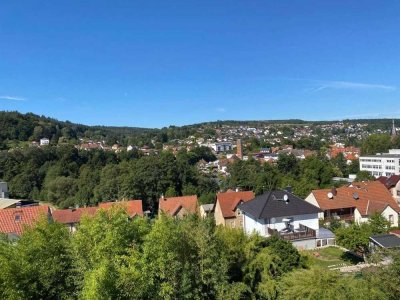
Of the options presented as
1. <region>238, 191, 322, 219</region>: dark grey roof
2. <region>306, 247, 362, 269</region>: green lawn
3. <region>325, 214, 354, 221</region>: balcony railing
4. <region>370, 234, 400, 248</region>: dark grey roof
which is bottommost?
<region>306, 247, 362, 269</region>: green lawn

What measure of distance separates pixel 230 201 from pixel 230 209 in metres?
1.09

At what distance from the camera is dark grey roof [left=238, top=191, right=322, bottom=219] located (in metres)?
32.0

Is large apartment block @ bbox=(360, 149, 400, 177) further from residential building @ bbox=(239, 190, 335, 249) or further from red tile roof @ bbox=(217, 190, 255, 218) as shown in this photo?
residential building @ bbox=(239, 190, 335, 249)

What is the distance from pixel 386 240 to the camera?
25.6 meters

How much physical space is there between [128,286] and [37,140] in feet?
430

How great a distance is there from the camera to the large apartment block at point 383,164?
77375 mm

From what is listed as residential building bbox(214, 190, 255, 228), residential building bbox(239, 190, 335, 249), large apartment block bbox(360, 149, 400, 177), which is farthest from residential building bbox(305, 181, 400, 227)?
large apartment block bbox(360, 149, 400, 177)

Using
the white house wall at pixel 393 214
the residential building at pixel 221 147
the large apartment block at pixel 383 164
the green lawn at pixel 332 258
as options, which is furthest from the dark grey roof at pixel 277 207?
the residential building at pixel 221 147

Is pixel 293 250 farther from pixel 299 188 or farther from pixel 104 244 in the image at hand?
pixel 299 188

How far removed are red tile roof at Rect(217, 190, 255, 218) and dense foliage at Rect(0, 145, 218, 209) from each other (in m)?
14.8

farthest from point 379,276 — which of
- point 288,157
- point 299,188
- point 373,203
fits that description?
point 288,157

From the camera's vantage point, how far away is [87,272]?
13438 mm

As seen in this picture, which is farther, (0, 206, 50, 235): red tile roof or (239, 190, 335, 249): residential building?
(239, 190, 335, 249): residential building

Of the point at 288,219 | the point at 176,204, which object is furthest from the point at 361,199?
the point at 176,204
